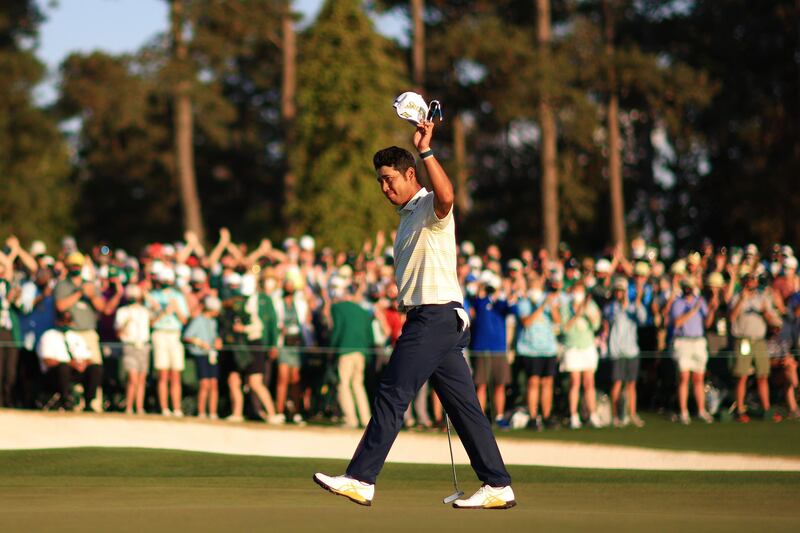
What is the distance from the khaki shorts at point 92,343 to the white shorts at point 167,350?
72cm

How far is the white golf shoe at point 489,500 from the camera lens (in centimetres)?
854

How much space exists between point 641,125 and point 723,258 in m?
37.5

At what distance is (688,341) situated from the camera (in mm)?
19094

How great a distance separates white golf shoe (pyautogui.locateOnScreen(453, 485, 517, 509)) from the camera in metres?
8.54

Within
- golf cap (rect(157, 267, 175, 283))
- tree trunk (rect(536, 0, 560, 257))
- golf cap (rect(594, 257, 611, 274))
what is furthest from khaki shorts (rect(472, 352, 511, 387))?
tree trunk (rect(536, 0, 560, 257))

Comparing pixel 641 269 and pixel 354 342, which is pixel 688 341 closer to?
pixel 641 269

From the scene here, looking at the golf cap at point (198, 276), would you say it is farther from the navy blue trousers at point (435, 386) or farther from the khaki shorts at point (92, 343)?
the navy blue trousers at point (435, 386)

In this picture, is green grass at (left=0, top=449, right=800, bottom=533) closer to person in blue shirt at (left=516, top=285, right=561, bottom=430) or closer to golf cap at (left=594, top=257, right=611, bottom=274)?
person in blue shirt at (left=516, top=285, right=561, bottom=430)

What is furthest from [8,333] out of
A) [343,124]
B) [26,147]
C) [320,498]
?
[26,147]

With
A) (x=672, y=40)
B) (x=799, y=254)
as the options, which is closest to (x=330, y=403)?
(x=799, y=254)

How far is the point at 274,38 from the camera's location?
44219 millimetres

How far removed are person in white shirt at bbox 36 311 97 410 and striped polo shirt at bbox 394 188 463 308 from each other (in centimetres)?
1058

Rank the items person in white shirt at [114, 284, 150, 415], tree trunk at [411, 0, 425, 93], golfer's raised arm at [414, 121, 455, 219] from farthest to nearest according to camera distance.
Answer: tree trunk at [411, 0, 425, 93]
person in white shirt at [114, 284, 150, 415]
golfer's raised arm at [414, 121, 455, 219]

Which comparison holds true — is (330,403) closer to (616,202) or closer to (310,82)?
(310,82)
